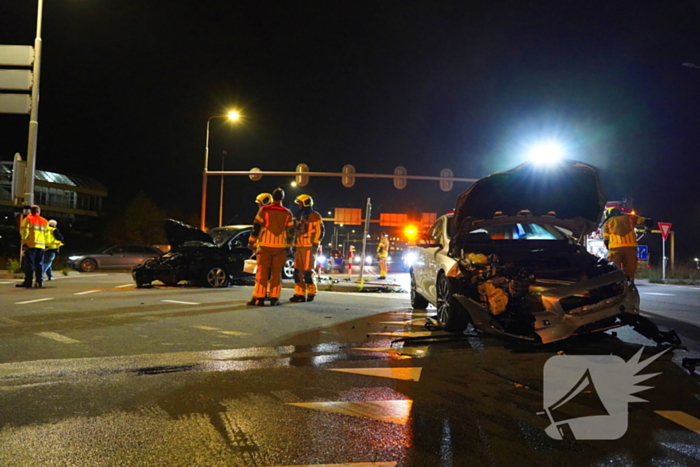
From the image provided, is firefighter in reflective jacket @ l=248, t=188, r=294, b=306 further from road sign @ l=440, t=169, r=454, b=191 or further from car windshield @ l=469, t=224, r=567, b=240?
road sign @ l=440, t=169, r=454, b=191

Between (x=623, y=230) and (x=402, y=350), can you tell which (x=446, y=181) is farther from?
(x=402, y=350)

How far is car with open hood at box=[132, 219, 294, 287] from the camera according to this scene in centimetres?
1248

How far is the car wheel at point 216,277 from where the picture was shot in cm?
1284

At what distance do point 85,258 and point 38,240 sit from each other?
11.7m

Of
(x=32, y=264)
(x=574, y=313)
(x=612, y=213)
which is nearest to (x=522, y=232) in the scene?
(x=574, y=313)

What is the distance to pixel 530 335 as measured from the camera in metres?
5.35

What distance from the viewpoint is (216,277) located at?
13.0 m

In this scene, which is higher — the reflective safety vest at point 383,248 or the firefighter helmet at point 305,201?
the firefighter helmet at point 305,201

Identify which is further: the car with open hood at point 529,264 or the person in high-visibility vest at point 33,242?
the person in high-visibility vest at point 33,242

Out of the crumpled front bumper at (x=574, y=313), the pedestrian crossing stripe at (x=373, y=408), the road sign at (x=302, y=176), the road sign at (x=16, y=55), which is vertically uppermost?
the road sign at (x=16, y=55)

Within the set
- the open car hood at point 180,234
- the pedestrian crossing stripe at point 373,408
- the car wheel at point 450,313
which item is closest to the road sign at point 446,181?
the open car hood at point 180,234

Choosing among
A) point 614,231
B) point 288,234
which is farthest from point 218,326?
point 614,231

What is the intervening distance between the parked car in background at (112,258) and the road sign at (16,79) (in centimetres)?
851

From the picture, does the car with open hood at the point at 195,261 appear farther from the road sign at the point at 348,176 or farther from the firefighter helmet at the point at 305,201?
the road sign at the point at 348,176
